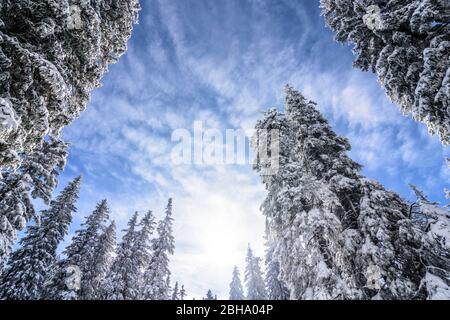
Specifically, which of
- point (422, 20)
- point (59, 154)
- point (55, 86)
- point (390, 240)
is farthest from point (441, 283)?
point (59, 154)

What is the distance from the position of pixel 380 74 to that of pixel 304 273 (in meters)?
9.52

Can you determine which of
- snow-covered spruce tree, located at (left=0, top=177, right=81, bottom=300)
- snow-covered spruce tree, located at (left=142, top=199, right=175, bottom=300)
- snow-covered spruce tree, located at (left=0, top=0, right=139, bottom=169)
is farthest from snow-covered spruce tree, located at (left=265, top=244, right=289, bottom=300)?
snow-covered spruce tree, located at (left=0, top=0, right=139, bottom=169)

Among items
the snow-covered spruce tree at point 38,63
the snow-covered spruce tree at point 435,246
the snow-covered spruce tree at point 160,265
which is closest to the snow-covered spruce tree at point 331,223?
the snow-covered spruce tree at point 435,246

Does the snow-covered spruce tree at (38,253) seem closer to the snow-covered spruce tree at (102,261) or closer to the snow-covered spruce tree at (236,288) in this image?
the snow-covered spruce tree at (102,261)

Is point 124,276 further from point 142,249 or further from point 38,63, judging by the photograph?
point 38,63

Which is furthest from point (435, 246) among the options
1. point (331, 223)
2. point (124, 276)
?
point (124, 276)

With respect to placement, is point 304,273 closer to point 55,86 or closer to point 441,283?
point 441,283

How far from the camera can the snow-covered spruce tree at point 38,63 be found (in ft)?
23.3

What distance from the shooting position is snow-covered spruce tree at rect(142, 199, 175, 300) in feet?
95.2

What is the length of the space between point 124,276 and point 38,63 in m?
26.5

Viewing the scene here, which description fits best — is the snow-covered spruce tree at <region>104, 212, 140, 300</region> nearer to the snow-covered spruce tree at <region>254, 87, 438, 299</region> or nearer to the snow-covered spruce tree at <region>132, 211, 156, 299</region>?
the snow-covered spruce tree at <region>132, 211, 156, 299</region>

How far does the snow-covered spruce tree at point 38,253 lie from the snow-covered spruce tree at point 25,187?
8337mm

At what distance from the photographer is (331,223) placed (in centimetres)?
1133

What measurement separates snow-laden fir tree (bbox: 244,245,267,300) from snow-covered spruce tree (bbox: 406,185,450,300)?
171ft
